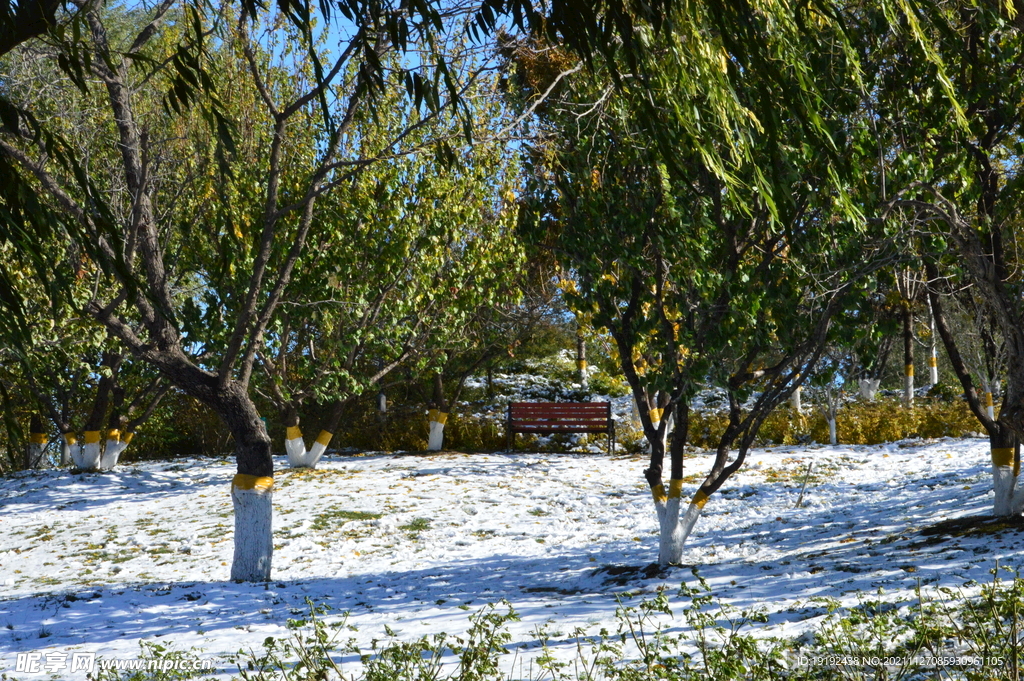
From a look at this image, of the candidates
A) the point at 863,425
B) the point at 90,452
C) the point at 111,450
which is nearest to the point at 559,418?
the point at 863,425

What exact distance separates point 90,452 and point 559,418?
7.41 meters

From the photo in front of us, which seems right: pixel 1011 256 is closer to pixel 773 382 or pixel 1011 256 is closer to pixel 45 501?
pixel 773 382

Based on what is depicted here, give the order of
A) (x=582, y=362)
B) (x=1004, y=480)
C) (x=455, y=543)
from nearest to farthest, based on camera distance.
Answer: (x=1004, y=480) → (x=455, y=543) → (x=582, y=362)

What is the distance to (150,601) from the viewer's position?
5.90 meters

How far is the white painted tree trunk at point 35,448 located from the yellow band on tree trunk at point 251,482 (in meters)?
9.53

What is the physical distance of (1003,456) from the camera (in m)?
7.09

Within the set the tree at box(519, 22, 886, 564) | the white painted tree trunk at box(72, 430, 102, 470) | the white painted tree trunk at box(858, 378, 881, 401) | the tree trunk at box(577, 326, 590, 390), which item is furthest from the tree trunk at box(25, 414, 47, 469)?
the white painted tree trunk at box(858, 378, 881, 401)

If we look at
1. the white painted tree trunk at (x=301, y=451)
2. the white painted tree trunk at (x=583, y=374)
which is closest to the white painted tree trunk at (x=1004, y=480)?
the white painted tree trunk at (x=301, y=451)

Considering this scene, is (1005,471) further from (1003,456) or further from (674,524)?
(674,524)

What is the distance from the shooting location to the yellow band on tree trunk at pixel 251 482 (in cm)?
671

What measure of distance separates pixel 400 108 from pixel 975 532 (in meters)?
7.17

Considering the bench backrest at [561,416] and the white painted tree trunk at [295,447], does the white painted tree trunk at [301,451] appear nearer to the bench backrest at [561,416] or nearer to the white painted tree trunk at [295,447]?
the white painted tree trunk at [295,447]

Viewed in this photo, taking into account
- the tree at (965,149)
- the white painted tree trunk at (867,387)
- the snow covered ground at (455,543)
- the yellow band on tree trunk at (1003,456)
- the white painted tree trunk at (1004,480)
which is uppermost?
the tree at (965,149)

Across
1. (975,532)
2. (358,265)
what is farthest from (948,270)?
(358,265)
